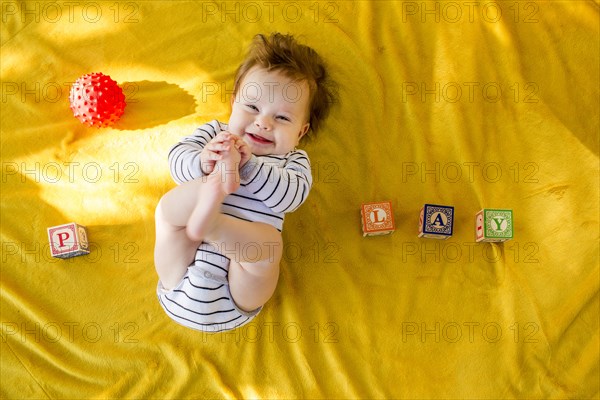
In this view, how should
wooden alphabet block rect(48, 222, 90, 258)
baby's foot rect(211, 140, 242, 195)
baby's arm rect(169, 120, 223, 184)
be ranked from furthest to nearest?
wooden alphabet block rect(48, 222, 90, 258), baby's arm rect(169, 120, 223, 184), baby's foot rect(211, 140, 242, 195)

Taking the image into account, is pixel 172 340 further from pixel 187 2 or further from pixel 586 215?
pixel 586 215

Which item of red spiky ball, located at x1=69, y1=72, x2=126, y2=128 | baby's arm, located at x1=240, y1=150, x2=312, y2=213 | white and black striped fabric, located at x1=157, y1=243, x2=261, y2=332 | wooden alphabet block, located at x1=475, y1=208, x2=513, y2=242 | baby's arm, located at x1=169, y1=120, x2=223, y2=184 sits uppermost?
red spiky ball, located at x1=69, y1=72, x2=126, y2=128

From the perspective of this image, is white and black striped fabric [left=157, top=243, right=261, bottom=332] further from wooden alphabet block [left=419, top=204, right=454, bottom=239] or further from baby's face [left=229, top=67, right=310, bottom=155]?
wooden alphabet block [left=419, top=204, right=454, bottom=239]

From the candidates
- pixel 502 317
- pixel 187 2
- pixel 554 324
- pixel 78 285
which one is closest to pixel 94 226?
pixel 78 285

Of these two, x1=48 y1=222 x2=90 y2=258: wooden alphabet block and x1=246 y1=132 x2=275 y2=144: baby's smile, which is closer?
x1=246 y1=132 x2=275 y2=144: baby's smile

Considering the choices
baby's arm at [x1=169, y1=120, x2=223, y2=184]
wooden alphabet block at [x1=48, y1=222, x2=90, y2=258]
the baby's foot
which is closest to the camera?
the baby's foot

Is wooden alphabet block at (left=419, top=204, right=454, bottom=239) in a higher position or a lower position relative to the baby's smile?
lower

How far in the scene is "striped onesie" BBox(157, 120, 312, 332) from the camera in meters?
1.16

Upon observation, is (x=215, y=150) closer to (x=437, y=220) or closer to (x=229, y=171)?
(x=229, y=171)

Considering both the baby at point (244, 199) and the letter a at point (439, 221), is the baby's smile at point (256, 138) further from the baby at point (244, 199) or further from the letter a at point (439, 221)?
the letter a at point (439, 221)

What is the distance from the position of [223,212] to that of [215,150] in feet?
0.58

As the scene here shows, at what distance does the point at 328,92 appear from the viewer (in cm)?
140

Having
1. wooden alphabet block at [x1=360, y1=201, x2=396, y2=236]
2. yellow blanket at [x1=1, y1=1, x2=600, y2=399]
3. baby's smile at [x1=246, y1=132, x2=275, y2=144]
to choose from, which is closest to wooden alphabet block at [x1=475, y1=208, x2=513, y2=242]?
yellow blanket at [x1=1, y1=1, x2=600, y2=399]

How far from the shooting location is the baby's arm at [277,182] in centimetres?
113
